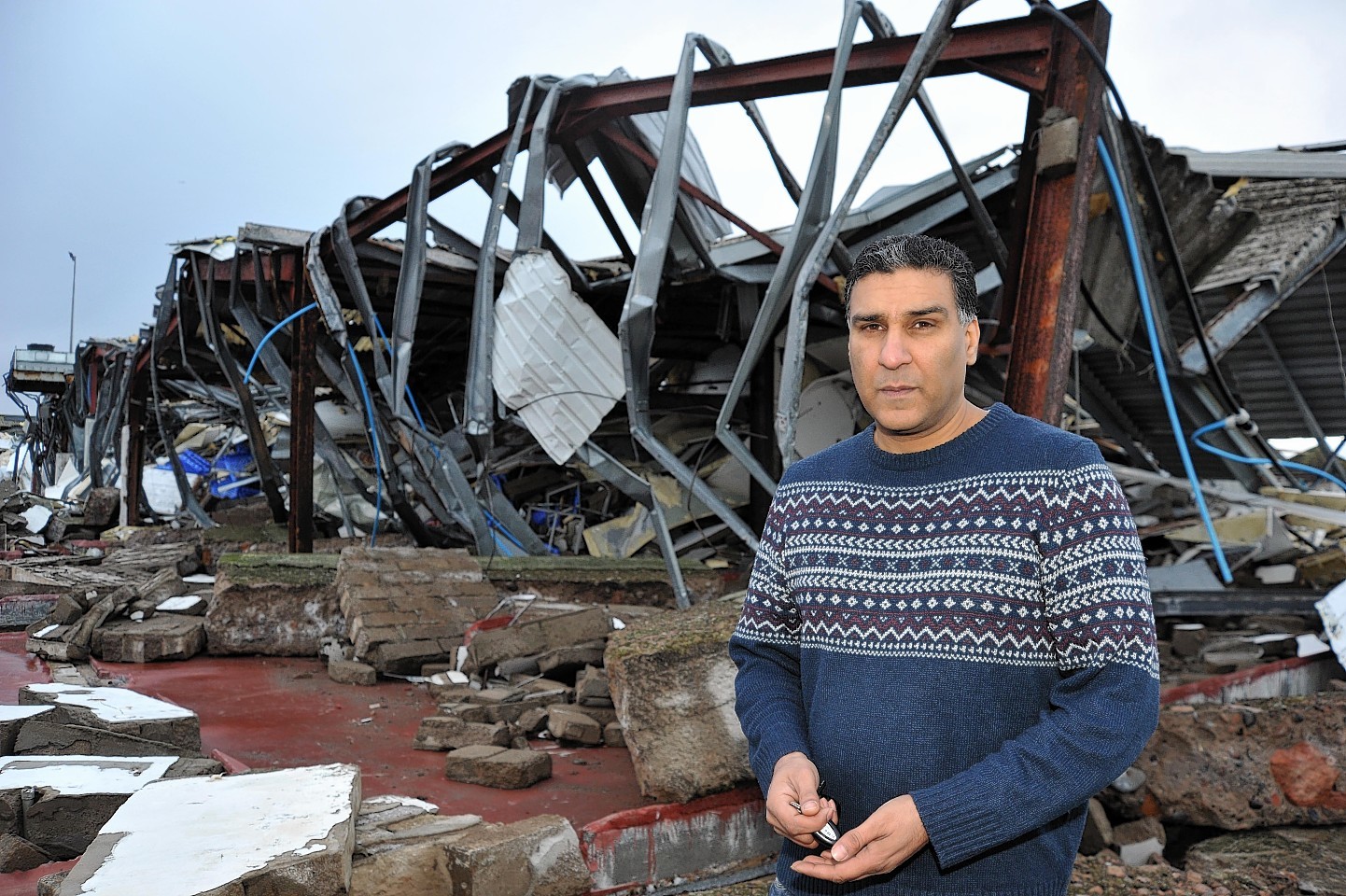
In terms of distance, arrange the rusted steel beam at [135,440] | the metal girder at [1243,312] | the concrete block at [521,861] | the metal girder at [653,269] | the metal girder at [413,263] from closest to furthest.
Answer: the concrete block at [521,861]
the metal girder at [653,269]
the metal girder at [1243,312]
the metal girder at [413,263]
the rusted steel beam at [135,440]

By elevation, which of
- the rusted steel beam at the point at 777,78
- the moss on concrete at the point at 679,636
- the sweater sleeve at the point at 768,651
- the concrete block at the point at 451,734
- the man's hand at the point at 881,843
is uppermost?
the rusted steel beam at the point at 777,78

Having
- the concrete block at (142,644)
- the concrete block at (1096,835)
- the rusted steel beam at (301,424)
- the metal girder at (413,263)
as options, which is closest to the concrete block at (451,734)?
the concrete block at (1096,835)

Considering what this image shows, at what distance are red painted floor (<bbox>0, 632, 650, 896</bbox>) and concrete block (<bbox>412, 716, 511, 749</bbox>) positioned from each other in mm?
62

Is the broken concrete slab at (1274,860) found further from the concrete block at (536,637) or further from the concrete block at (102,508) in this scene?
the concrete block at (102,508)

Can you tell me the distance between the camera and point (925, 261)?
1594mm

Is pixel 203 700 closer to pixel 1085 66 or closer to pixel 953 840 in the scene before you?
pixel 953 840

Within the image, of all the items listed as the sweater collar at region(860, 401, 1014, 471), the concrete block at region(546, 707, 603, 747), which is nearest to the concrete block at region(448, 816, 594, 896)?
the concrete block at region(546, 707, 603, 747)

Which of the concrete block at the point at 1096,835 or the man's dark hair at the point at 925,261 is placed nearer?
the man's dark hair at the point at 925,261

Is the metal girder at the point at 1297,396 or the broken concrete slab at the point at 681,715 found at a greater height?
the metal girder at the point at 1297,396

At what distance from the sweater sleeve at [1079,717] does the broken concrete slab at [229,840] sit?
1784 mm

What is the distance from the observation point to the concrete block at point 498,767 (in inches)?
164

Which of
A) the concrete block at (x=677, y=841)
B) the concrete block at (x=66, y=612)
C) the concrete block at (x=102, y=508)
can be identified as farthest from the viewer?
the concrete block at (x=102, y=508)

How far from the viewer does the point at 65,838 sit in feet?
10.4

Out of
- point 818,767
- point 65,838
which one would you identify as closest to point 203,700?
point 65,838
